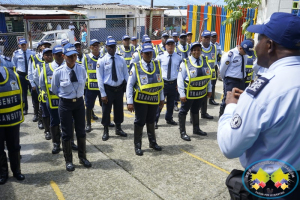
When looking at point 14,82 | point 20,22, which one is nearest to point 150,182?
point 14,82

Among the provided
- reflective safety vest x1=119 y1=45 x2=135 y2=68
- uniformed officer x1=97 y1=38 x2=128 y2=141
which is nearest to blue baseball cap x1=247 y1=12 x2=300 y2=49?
uniformed officer x1=97 y1=38 x2=128 y2=141

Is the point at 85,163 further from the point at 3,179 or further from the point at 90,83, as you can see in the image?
the point at 90,83

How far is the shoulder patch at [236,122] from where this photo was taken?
1.67 metres

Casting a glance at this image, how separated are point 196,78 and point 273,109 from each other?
4422 mm

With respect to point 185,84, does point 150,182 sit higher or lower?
lower

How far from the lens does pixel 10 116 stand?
429 centimetres

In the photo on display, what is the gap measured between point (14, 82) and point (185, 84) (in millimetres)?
3381

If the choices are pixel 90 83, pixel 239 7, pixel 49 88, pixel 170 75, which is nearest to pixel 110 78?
pixel 90 83

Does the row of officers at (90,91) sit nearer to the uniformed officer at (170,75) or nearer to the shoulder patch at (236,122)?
the uniformed officer at (170,75)

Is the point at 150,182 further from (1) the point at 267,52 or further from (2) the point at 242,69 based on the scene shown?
(2) the point at 242,69

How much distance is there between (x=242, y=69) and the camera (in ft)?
21.9

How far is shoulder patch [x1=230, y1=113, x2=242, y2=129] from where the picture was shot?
167 centimetres

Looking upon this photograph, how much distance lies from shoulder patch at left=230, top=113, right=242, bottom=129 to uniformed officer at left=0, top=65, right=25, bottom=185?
368 centimetres

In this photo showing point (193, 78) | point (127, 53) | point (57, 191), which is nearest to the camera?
point (57, 191)
